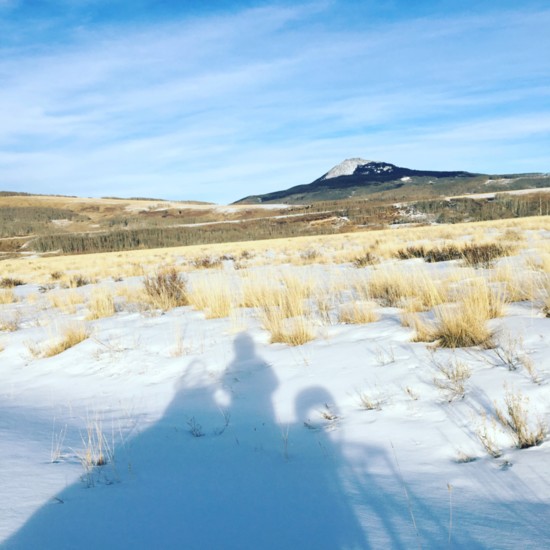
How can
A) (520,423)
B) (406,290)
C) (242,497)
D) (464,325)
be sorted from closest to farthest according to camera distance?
(242,497), (520,423), (464,325), (406,290)

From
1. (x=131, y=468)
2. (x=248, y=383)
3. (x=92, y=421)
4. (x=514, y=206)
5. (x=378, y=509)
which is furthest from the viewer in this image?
(x=514, y=206)

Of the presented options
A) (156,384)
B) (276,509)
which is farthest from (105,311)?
(276,509)

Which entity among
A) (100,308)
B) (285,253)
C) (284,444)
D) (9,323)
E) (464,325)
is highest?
(285,253)

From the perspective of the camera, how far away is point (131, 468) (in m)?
2.59

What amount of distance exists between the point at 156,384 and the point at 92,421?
2.57 feet

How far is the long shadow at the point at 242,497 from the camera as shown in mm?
1840

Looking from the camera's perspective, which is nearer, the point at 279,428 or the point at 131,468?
the point at 131,468

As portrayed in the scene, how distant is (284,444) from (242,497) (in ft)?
1.96

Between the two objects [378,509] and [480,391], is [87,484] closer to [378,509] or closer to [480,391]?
[378,509]

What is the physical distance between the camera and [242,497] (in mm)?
2217

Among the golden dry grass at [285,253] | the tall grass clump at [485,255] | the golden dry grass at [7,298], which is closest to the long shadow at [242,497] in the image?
the tall grass clump at [485,255]

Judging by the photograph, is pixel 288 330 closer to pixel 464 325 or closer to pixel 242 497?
pixel 464 325

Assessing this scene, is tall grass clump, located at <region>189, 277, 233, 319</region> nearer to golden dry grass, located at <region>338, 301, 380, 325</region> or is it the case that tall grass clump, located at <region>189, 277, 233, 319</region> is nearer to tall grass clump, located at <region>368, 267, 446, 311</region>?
golden dry grass, located at <region>338, 301, 380, 325</region>

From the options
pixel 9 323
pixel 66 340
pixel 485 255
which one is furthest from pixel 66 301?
pixel 485 255
